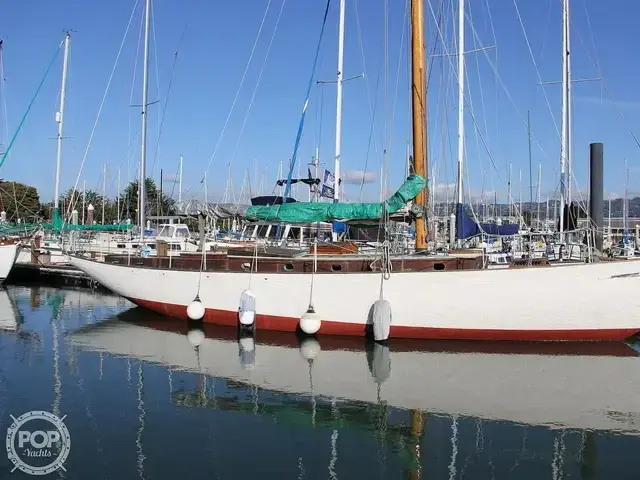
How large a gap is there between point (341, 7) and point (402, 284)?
13.0 m

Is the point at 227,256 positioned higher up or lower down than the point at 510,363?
higher up

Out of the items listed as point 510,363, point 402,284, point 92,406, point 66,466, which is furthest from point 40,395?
point 510,363

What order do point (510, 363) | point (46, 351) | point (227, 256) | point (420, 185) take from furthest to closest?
point (227, 256), point (420, 185), point (46, 351), point (510, 363)

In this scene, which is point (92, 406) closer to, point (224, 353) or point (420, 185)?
point (224, 353)

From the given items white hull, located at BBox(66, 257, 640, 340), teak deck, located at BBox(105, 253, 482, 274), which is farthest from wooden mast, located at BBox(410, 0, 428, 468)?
white hull, located at BBox(66, 257, 640, 340)

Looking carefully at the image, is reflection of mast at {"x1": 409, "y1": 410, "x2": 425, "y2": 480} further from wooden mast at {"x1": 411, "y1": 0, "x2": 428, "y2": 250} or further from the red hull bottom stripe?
wooden mast at {"x1": 411, "y1": 0, "x2": 428, "y2": 250}

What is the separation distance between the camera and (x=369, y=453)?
7480mm

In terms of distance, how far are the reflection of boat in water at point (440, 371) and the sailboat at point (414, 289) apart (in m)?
0.47

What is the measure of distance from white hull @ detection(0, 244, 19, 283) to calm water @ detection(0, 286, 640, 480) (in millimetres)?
14408

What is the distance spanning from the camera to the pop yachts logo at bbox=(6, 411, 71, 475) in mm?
7000

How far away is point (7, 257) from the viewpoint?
2759cm

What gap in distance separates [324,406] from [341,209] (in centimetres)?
667

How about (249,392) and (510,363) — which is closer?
(249,392)

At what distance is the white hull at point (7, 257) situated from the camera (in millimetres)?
27547
